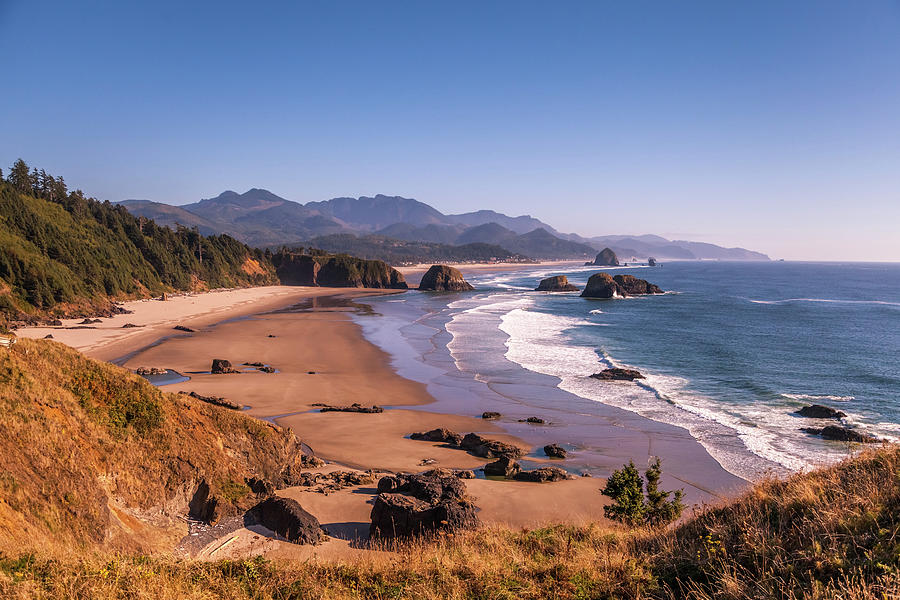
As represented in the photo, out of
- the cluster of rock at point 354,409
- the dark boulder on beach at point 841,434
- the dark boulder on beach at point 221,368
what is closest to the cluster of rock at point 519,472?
the cluster of rock at point 354,409

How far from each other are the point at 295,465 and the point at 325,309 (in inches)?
2345

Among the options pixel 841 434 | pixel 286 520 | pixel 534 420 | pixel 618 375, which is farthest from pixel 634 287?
pixel 286 520

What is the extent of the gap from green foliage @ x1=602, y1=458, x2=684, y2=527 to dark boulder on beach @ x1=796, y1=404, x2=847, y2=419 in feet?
52.8

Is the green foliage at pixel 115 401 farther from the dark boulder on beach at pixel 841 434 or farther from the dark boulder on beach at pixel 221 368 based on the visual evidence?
the dark boulder on beach at pixel 841 434

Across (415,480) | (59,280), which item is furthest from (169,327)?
(415,480)

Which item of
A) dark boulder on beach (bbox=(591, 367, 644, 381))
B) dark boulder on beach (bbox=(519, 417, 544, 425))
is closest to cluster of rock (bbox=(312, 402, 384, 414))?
dark boulder on beach (bbox=(519, 417, 544, 425))

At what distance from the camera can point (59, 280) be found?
170ft

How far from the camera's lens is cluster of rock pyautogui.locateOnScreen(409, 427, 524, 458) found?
2003 cm

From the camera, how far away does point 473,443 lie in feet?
68.1

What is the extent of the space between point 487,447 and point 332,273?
10346 cm

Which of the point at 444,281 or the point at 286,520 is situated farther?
the point at 444,281

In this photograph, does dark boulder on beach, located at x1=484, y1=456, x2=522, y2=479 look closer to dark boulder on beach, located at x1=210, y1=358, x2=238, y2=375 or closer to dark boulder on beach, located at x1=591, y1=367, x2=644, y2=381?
dark boulder on beach, located at x1=591, y1=367, x2=644, y2=381

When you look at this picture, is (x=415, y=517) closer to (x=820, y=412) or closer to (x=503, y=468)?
(x=503, y=468)

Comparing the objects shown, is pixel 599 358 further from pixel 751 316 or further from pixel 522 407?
pixel 751 316
